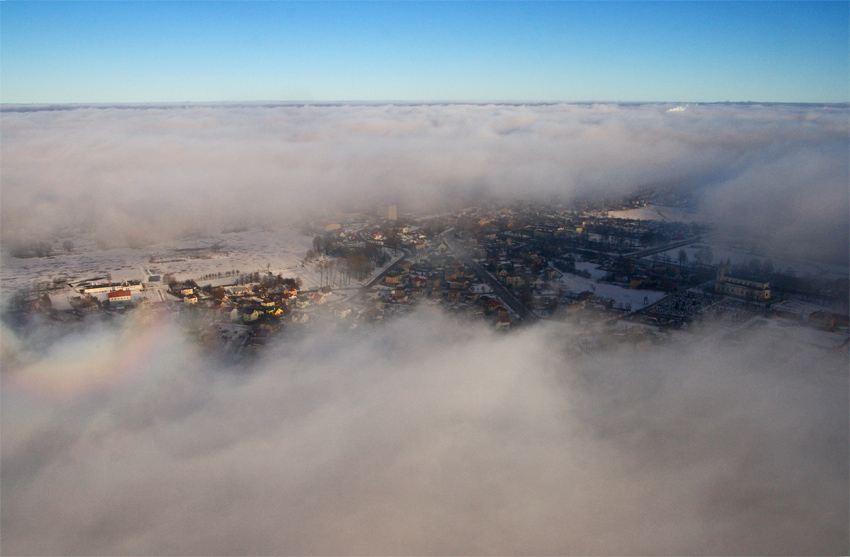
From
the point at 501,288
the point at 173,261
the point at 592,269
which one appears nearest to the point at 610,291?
the point at 592,269

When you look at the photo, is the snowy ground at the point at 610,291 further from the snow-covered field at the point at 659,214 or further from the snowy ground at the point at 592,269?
the snow-covered field at the point at 659,214

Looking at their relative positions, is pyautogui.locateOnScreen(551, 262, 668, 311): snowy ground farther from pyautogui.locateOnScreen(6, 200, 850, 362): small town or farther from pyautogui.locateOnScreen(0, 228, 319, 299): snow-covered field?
pyautogui.locateOnScreen(0, 228, 319, 299): snow-covered field

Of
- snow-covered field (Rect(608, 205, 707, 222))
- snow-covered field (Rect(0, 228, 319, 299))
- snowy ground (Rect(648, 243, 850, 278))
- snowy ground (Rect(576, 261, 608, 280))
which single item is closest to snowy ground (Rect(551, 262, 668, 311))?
snowy ground (Rect(576, 261, 608, 280))

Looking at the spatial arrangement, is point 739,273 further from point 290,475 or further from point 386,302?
point 290,475

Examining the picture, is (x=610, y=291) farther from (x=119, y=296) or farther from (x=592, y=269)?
(x=119, y=296)

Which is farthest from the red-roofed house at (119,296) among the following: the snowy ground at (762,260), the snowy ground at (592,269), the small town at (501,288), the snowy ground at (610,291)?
the snowy ground at (762,260)

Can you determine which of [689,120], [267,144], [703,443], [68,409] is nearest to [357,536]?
[703,443]
